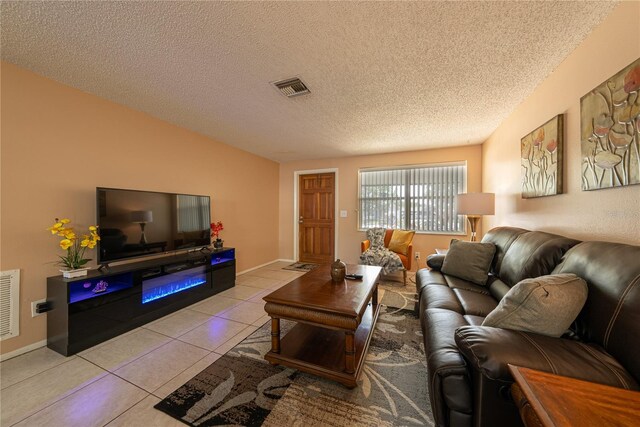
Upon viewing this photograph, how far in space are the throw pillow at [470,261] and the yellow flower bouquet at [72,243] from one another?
138 inches

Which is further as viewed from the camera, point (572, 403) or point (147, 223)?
point (147, 223)

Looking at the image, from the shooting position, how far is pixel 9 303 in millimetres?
1758

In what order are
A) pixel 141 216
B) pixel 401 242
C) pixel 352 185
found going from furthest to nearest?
pixel 352 185
pixel 401 242
pixel 141 216

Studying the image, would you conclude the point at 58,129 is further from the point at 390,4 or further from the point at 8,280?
the point at 390,4

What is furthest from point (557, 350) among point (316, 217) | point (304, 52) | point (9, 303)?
point (316, 217)

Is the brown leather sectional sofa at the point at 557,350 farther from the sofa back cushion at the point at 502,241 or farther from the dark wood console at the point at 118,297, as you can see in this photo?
the dark wood console at the point at 118,297

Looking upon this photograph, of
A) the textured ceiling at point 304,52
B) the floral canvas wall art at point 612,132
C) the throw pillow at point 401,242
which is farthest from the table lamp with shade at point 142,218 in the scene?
the floral canvas wall art at point 612,132

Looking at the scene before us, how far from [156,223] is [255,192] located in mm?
2147

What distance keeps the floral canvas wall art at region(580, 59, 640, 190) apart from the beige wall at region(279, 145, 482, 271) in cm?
260

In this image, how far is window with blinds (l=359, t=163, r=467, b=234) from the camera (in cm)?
416

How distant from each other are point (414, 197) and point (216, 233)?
12.2ft

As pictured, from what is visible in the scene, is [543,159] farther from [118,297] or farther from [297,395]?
[118,297]

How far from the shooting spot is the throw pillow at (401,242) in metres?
3.95

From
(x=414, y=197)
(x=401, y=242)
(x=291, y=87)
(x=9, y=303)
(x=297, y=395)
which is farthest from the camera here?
(x=414, y=197)
